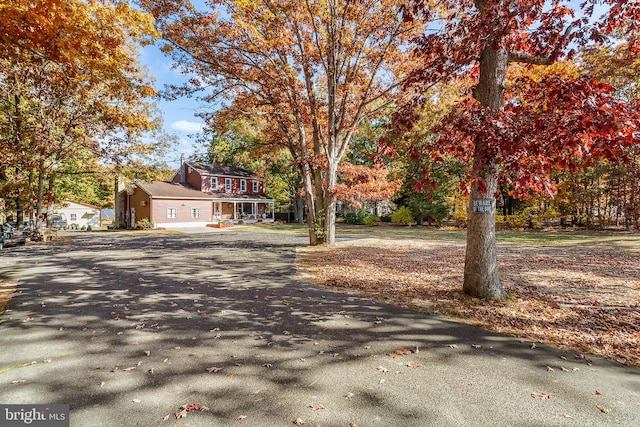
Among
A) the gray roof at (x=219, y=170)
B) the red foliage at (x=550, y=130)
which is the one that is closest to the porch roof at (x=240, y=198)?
the gray roof at (x=219, y=170)

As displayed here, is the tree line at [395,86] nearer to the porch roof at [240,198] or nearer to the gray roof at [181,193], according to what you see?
the gray roof at [181,193]

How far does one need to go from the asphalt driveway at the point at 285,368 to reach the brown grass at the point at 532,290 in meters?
0.61

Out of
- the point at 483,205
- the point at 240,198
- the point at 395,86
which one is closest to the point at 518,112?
the point at 483,205

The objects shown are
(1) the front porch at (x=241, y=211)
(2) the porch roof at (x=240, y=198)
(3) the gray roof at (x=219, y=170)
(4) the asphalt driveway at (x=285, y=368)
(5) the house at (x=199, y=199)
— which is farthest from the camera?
(1) the front porch at (x=241, y=211)

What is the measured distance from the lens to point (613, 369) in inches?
135

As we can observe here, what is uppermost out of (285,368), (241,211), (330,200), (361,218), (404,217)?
(330,200)

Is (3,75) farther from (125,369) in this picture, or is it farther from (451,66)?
(451,66)

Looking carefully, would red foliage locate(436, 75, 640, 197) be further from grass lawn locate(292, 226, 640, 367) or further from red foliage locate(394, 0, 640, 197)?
grass lawn locate(292, 226, 640, 367)

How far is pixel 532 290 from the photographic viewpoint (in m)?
6.60

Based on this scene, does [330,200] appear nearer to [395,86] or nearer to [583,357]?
[395,86]

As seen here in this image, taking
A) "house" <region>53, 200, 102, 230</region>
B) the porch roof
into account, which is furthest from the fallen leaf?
"house" <region>53, 200, 102, 230</region>

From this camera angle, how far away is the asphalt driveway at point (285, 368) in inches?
107

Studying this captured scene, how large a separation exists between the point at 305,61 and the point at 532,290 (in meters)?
11.2

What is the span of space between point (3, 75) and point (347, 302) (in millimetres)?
18716
